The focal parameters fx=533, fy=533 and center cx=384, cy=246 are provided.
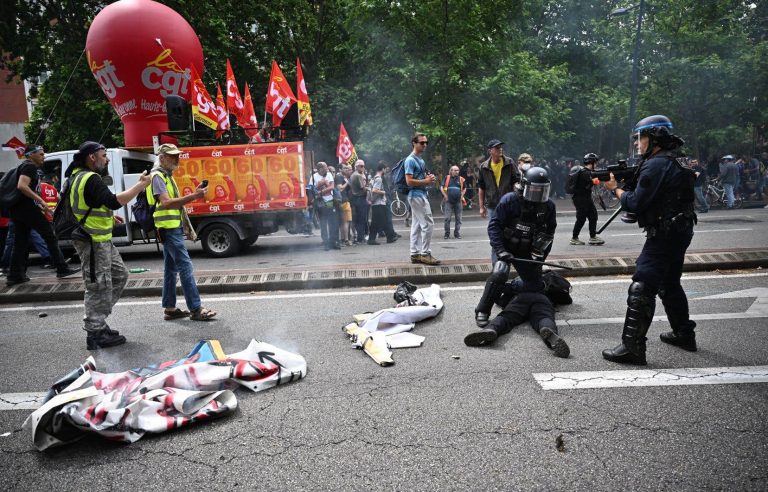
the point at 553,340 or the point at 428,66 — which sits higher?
the point at 428,66

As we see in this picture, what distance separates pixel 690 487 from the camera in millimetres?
2443

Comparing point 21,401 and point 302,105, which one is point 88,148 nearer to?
point 21,401

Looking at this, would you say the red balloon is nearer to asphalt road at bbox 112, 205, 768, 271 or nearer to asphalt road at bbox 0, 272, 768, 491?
asphalt road at bbox 112, 205, 768, 271

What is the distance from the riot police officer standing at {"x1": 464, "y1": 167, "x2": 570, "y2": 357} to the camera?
A: 15.7 ft

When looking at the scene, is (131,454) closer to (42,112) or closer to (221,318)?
(221,318)

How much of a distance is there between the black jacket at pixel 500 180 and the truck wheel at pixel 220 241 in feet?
17.8

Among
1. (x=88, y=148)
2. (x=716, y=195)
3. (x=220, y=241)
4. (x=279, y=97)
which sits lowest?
(x=220, y=241)

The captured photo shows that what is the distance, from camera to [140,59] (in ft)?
35.9

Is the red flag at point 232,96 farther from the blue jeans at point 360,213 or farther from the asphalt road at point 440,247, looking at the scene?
the blue jeans at point 360,213

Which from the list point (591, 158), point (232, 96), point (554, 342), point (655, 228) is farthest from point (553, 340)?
point (232, 96)

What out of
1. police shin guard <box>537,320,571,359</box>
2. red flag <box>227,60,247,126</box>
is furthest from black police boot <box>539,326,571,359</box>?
red flag <box>227,60,247,126</box>

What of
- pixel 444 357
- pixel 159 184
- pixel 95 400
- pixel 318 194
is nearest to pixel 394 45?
pixel 318 194

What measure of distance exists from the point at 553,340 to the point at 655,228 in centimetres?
114

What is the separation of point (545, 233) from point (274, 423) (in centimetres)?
302
